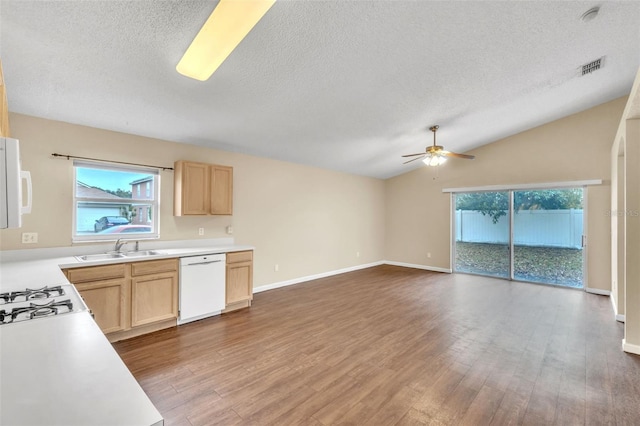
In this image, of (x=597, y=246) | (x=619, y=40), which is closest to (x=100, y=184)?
(x=619, y=40)

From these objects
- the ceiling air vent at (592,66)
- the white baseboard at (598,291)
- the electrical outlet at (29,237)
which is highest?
the ceiling air vent at (592,66)

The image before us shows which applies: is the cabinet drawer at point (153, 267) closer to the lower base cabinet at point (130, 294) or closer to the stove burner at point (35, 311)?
the lower base cabinet at point (130, 294)

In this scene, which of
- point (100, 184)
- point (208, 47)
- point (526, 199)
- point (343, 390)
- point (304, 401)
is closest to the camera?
point (208, 47)

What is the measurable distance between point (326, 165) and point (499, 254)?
14.2ft

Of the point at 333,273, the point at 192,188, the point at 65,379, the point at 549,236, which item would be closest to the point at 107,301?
the point at 192,188

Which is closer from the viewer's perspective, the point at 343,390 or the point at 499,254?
the point at 343,390

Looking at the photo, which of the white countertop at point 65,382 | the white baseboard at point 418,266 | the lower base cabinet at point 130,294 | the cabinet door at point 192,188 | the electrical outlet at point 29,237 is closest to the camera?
the white countertop at point 65,382

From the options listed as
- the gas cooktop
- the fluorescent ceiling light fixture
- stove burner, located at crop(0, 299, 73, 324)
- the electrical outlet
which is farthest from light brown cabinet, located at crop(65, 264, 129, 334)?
the fluorescent ceiling light fixture

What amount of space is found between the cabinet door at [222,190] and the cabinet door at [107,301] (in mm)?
1558

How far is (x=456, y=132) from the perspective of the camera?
17.5 ft

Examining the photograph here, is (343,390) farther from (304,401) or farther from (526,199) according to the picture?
(526,199)

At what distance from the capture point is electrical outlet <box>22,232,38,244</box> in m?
3.02

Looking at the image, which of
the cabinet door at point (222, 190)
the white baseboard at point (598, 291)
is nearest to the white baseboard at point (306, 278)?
the cabinet door at point (222, 190)

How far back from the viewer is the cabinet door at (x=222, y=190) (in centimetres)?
424
